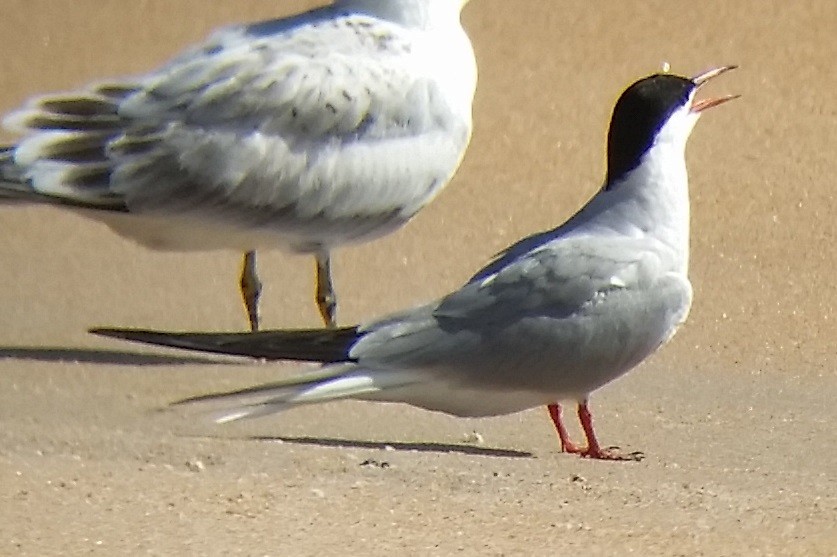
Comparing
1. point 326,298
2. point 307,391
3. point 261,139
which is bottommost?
point 307,391

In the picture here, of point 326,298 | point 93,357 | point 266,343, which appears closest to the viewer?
point 266,343

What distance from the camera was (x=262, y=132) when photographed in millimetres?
7578

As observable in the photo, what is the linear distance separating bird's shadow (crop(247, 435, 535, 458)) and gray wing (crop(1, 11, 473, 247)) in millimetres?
1741

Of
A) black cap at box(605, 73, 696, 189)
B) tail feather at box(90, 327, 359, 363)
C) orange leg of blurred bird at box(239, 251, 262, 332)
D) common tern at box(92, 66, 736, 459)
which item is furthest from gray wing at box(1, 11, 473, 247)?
tail feather at box(90, 327, 359, 363)

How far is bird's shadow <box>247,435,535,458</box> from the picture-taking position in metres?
5.82

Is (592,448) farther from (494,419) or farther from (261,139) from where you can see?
(261,139)

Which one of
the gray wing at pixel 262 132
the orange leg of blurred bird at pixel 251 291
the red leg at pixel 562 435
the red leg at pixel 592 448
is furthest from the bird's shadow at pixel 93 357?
the red leg at pixel 592 448

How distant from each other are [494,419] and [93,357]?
60.4 inches

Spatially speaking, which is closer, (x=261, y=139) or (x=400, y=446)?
(x=400, y=446)

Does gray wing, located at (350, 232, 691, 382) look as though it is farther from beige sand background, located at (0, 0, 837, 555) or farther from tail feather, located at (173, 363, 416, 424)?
beige sand background, located at (0, 0, 837, 555)

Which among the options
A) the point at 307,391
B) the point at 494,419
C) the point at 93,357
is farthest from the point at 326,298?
the point at 307,391

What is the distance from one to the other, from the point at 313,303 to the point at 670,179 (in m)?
2.79

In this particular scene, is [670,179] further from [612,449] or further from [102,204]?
[102,204]

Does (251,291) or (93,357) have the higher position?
(251,291)
